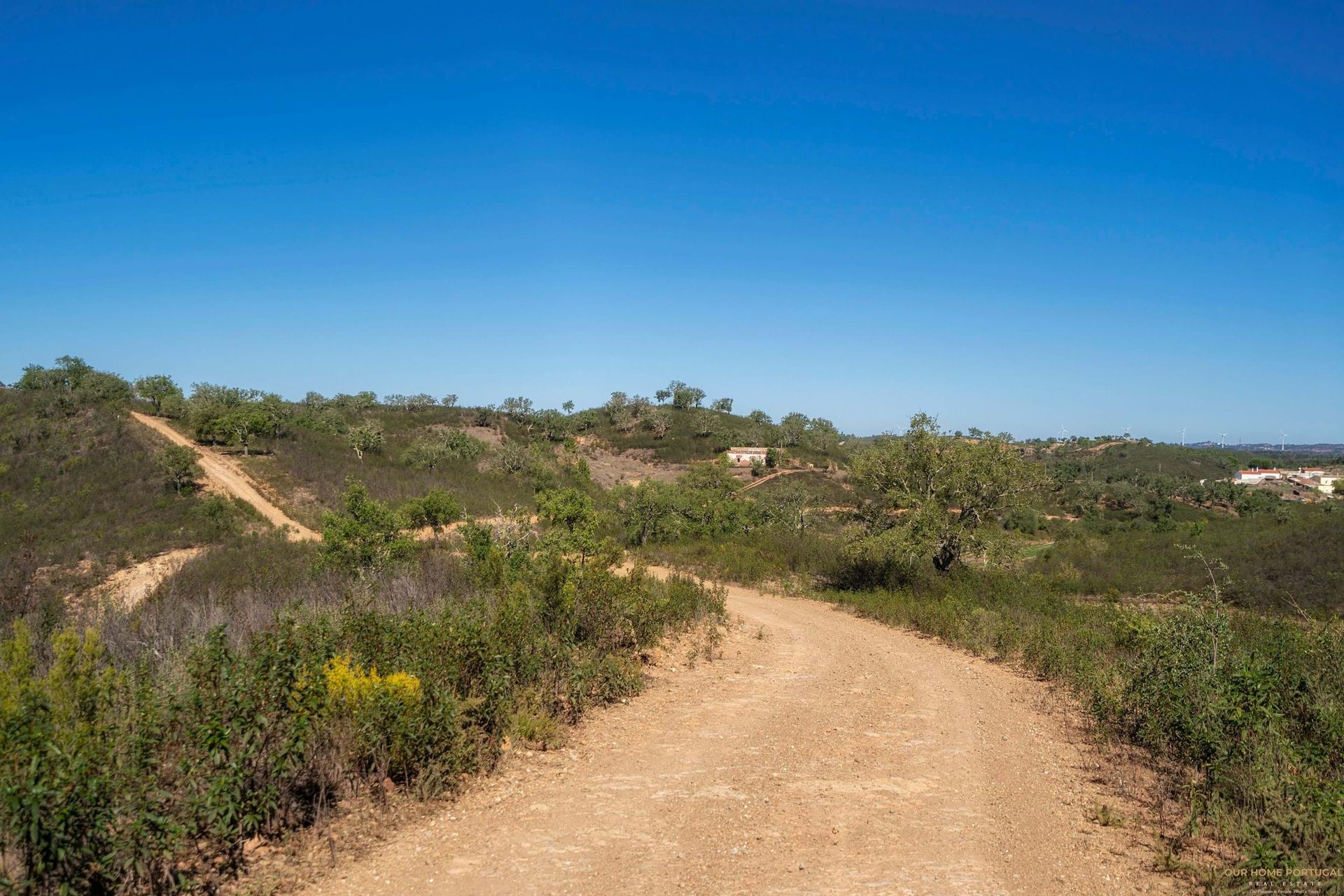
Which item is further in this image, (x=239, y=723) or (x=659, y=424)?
(x=659, y=424)

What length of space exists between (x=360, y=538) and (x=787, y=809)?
13.7 meters

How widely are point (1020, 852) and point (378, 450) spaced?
46.8 meters

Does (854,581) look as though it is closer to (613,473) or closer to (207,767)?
(207,767)

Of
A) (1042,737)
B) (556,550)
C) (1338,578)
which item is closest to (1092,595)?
(1338,578)

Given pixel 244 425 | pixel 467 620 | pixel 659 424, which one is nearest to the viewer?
pixel 467 620

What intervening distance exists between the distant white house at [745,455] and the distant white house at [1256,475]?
159ft

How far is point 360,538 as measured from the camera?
16.4m

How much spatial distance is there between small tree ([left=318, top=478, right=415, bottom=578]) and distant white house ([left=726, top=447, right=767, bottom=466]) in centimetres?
4773

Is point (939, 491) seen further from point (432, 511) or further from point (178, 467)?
point (178, 467)

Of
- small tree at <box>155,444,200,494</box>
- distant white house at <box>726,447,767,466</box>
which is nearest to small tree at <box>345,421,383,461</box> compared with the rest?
small tree at <box>155,444,200,494</box>

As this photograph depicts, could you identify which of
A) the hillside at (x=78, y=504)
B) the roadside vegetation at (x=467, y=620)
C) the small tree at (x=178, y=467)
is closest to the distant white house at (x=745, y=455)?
the roadside vegetation at (x=467, y=620)

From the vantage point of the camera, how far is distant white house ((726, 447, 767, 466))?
211 ft

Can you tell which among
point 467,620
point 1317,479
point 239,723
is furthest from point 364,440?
point 1317,479

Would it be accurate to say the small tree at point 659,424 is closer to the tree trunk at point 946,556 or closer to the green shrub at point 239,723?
the tree trunk at point 946,556
